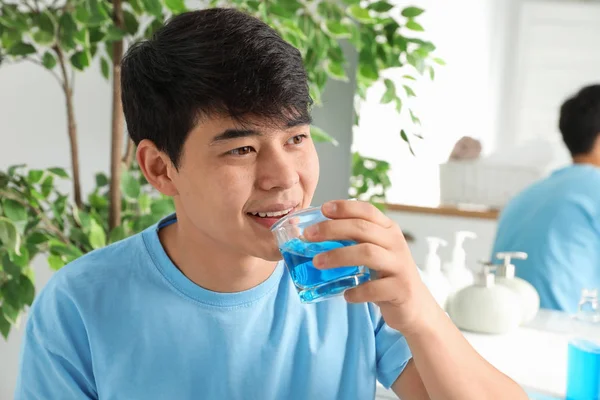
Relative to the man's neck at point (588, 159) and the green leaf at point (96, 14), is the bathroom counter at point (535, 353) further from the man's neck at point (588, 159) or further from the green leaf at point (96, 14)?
the green leaf at point (96, 14)

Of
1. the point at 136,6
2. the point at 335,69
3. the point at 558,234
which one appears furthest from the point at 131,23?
the point at 558,234

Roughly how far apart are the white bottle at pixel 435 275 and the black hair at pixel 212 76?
2.19 feet

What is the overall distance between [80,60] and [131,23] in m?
0.12

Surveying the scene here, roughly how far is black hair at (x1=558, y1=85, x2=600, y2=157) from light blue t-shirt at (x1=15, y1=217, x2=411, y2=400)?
67 centimetres

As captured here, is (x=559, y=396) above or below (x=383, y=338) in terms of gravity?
below

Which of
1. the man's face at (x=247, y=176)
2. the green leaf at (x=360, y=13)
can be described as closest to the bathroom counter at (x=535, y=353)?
the man's face at (x=247, y=176)

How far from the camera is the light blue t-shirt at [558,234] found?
4.53 ft

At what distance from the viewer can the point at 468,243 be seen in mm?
1441

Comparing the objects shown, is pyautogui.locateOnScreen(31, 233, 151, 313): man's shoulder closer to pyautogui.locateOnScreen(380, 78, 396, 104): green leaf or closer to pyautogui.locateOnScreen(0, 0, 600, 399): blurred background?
pyautogui.locateOnScreen(0, 0, 600, 399): blurred background

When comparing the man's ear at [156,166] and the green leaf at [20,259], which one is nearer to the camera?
the man's ear at [156,166]

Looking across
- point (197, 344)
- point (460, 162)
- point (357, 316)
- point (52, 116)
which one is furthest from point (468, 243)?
point (52, 116)

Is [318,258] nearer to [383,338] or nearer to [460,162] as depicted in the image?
[383,338]

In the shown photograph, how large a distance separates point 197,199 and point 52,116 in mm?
1078

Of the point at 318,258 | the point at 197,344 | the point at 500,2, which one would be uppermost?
the point at 500,2
